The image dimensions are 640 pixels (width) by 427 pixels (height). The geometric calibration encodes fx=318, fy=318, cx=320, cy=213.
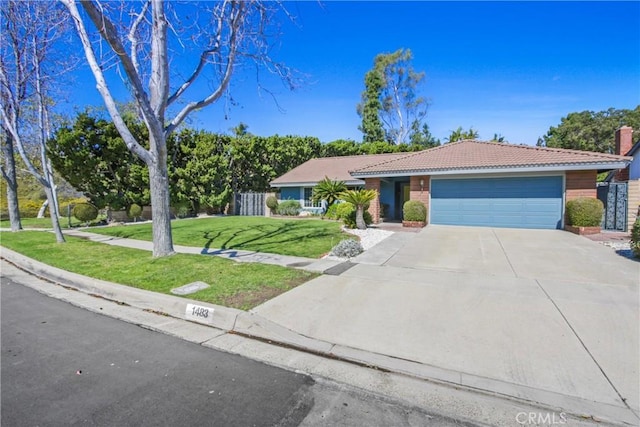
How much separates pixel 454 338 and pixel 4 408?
4.54 meters

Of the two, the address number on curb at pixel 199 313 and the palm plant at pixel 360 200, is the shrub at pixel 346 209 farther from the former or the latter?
the address number on curb at pixel 199 313

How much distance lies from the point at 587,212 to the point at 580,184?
1.82m

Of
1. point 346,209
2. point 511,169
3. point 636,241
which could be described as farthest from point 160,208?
point 511,169

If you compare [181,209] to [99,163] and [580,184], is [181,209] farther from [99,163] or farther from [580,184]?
[580,184]

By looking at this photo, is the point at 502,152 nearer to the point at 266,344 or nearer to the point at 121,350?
the point at 266,344

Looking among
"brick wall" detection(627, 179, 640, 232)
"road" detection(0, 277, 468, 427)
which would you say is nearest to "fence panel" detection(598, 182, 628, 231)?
"brick wall" detection(627, 179, 640, 232)

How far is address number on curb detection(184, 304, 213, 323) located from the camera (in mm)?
4714

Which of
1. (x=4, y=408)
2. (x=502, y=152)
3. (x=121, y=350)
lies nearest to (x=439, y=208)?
(x=502, y=152)

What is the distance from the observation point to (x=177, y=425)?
2.53m

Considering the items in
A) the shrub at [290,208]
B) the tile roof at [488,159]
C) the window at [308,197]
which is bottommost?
the shrub at [290,208]

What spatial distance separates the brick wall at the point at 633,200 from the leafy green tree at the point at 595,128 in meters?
28.6

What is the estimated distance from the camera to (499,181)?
47.2 ft

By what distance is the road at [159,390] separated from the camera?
261 cm

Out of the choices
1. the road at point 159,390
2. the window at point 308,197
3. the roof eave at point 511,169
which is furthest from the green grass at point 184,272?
the window at point 308,197
